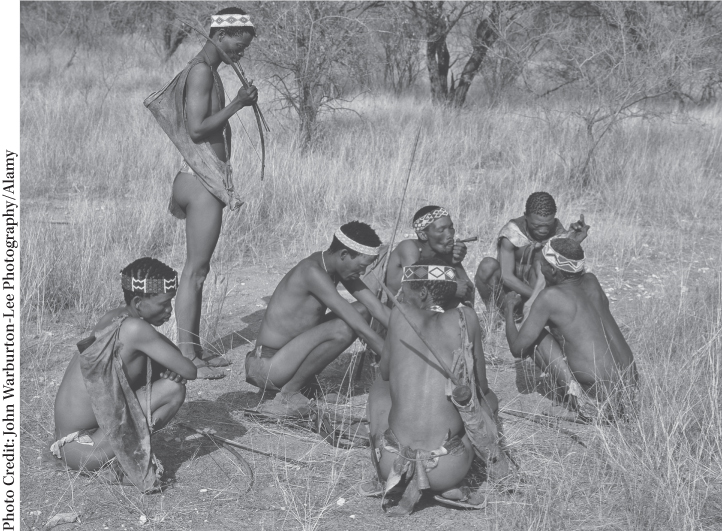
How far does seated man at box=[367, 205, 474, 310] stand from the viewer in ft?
17.2

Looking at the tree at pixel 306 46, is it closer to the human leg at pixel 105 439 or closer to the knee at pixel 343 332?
the knee at pixel 343 332

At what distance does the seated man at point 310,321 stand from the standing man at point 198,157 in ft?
1.52

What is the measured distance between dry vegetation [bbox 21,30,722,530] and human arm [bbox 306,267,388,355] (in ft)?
1.87

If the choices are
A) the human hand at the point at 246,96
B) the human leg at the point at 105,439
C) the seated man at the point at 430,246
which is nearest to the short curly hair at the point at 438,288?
the human leg at the point at 105,439

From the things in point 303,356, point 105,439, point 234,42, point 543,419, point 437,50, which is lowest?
point 543,419

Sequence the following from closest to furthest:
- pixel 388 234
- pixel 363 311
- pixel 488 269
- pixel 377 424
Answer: pixel 377 424 < pixel 363 311 < pixel 488 269 < pixel 388 234

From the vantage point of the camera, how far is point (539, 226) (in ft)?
18.5

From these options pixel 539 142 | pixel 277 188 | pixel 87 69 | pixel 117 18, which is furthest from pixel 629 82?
pixel 117 18

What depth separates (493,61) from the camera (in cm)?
1470

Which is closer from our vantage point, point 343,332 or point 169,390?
point 169,390

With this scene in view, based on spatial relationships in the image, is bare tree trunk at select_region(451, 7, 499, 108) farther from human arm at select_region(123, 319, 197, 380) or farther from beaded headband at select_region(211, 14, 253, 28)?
human arm at select_region(123, 319, 197, 380)

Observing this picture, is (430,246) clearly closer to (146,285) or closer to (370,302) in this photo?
(370,302)

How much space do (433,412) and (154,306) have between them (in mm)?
1263

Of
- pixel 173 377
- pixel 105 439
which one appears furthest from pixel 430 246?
pixel 105 439
